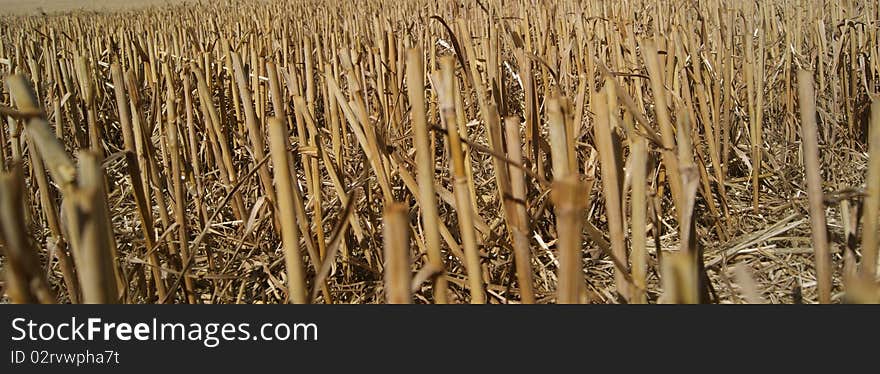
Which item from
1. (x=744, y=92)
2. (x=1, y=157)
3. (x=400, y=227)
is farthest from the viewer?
(x=744, y=92)

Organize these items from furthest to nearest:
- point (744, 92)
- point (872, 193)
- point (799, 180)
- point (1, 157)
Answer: point (744, 92), point (799, 180), point (1, 157), point (872, 193)

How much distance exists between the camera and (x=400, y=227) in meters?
0.47

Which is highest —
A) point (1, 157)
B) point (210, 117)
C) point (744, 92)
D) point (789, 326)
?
point (744, 92)

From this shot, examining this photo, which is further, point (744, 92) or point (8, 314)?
point (744, 92)

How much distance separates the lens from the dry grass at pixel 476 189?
0.59 metres

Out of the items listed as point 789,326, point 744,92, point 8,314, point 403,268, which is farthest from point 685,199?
point 744,92

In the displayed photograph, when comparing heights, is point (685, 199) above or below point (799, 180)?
below

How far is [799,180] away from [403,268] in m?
1.23

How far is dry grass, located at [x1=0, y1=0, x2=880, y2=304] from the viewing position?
0.59 meters

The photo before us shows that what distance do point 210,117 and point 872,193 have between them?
110 centimetres

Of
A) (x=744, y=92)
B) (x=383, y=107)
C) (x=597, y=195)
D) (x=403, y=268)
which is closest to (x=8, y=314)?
(x=403, y=268)

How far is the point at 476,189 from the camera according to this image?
1472 millimetres

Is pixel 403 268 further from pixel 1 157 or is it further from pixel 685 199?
pixel 1 157

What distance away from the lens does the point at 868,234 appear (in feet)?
1.68
